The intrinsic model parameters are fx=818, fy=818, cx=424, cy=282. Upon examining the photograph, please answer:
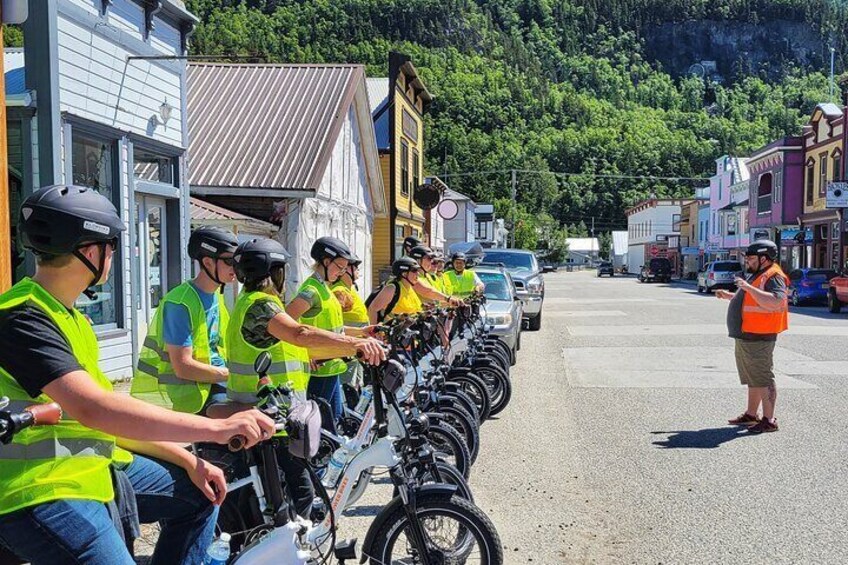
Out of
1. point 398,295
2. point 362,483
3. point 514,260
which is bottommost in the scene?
point 362,483

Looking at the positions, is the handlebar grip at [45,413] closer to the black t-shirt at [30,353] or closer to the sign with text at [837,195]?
the black t-shirt at [30,353]

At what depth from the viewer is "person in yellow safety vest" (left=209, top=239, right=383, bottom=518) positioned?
13.9ft

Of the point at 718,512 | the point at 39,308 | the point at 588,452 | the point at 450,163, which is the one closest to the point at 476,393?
the point at 588,452

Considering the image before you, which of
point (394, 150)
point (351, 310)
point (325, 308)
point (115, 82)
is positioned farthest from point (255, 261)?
point (394, 150)

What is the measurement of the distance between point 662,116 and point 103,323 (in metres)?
142

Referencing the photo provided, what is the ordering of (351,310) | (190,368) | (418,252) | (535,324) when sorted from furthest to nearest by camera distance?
1. (535,324)
2. (418,252)
3. (351,310)
4. (190,368)

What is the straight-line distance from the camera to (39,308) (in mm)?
2352

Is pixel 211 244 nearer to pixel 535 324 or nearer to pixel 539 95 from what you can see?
pixel 535 324

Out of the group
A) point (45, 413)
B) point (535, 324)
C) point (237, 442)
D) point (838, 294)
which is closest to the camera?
point (45, 413)

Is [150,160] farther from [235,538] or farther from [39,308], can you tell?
[39,308]

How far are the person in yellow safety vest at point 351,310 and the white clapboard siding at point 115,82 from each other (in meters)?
4.44

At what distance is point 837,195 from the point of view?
3722 centimetres

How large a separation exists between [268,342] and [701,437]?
5.29m

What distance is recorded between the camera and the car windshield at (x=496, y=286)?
14.5m
